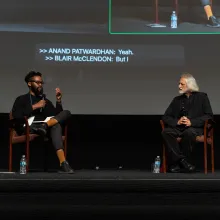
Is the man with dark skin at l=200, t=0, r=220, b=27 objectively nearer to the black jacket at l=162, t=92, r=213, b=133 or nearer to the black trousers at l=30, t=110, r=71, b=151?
the black jacket at l=162, t=92, r=213, b=133

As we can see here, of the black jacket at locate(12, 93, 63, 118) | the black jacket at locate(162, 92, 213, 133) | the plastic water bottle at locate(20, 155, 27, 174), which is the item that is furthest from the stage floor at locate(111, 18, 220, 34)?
the plastic water bottle at locate(20, 155, 27, 174)

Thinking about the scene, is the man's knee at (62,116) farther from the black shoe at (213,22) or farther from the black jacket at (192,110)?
the black shoe at (213,22)

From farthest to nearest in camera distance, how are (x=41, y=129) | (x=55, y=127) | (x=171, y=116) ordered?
(x=171, y=116) < (x=55, y=127) < (x=41, y=129)

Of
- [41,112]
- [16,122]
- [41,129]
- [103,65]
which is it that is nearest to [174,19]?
[103,65]

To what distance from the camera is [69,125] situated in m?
6.68

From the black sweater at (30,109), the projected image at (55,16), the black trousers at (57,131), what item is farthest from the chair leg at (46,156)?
the projected image at (55,16)

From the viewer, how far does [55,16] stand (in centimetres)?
636

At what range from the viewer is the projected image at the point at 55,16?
6324 millimetres

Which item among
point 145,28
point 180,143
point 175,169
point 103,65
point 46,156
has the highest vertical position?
point 145,28

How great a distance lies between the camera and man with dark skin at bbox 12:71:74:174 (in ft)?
18.5

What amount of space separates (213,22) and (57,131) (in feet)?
6.92

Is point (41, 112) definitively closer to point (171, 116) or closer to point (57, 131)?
point (57, 131)

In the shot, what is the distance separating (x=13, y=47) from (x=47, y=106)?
851 millimetres

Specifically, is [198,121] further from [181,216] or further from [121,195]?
[181,216]
